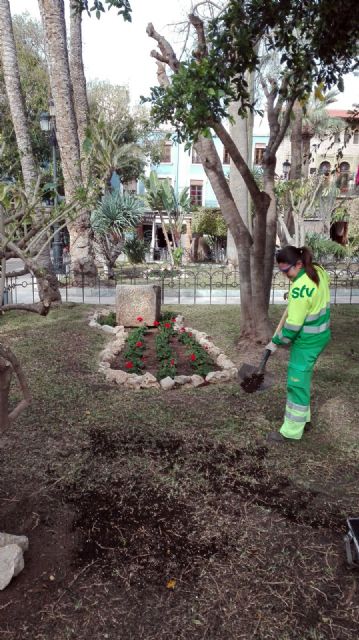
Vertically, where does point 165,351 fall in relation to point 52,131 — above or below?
below

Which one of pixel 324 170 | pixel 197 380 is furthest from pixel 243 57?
pixel 324 170

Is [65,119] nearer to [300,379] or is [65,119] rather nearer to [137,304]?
[137,304]

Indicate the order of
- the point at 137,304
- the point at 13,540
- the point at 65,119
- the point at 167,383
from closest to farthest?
the point at 13,540 < the point at 167,383 < the point at 137,304 < the point at 65,119

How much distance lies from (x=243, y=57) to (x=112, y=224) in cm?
1153

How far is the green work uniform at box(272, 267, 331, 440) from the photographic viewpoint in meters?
3.95

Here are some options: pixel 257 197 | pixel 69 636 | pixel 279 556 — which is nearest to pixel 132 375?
pixel 257 197

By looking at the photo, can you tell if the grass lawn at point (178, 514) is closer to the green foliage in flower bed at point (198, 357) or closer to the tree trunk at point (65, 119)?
the green foliage in flower bed at point (198, 357)

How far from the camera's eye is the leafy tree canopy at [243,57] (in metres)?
4.22

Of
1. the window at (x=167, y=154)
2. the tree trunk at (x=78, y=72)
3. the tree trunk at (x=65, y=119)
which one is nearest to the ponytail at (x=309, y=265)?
the tree trunk at (x=65, y=119)

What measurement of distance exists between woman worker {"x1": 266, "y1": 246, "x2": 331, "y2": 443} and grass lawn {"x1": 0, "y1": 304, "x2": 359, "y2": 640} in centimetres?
60

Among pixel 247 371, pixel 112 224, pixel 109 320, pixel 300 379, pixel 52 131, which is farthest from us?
pixel 112 224

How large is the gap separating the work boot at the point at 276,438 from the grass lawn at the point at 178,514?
83 millimetres

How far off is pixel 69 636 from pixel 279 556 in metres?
1.26

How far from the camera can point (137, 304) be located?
8883mm
